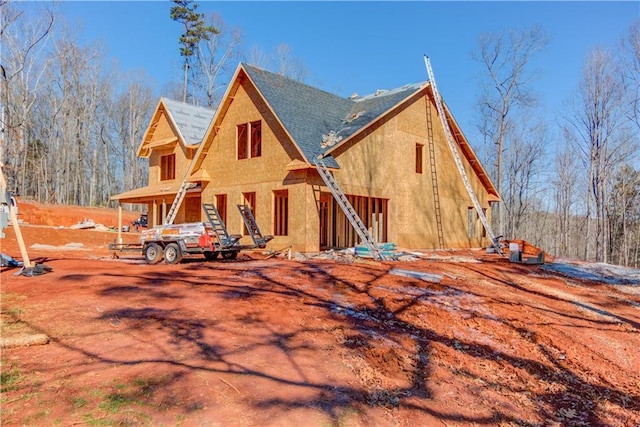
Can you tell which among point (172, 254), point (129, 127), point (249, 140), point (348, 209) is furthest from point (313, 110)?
point (129, 127)

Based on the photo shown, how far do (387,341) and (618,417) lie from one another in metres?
2.91

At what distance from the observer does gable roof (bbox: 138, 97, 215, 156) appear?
76.3 ft

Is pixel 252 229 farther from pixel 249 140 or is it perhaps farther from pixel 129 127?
pixel 129 127

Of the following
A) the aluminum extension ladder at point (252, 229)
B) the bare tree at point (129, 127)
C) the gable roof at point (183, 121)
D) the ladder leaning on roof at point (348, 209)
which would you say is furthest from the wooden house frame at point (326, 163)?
the bare tree at point (129, 127)

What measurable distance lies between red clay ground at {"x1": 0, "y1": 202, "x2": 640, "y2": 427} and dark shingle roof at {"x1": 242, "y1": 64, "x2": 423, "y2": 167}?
24.5ft

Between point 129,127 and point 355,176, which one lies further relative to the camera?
point 129,127

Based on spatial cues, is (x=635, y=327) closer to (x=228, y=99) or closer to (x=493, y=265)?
(x=493, y=265)

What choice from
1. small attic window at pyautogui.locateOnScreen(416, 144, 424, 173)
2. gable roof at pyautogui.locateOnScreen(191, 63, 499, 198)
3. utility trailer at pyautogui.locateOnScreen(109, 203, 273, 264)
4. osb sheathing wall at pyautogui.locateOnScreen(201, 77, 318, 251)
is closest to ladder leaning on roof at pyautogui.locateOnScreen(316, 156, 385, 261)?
gable roof at pyautogui.locateOnScreen(191, 63, 499, 198)

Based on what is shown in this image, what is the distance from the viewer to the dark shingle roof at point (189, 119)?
23.4 metres

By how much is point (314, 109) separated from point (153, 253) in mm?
9502

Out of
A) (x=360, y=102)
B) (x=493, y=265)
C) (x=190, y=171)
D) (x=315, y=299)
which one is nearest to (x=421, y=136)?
(x=360, y=102)

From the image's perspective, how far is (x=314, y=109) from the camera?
1881 cm

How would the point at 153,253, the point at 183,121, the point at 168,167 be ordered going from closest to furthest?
the point at 153,253 < the point at 183,121 < the point at 168,167

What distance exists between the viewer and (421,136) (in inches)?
797
